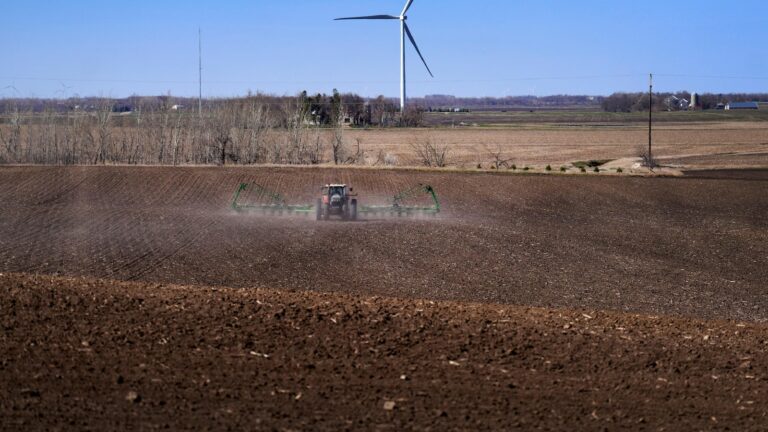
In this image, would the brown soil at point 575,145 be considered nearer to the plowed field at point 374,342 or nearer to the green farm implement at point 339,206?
the green farm implement at point 339,206

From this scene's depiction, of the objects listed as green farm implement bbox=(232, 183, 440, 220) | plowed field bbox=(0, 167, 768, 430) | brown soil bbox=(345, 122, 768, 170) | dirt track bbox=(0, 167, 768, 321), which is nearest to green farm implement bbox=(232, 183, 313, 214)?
green farm implement bbox=(232, 183, 440, 220)

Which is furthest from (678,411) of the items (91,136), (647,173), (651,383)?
(91,136)

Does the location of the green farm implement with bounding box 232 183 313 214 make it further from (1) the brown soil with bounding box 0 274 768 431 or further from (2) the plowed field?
(1) the brown soil with bounding box 0 274 768 431

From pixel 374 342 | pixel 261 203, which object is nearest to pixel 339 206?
pixel 261 203

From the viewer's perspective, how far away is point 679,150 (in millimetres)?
80062

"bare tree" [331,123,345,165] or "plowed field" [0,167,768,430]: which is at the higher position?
"bare tree" [331,123,345,165]

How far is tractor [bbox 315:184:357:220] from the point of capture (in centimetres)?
3288

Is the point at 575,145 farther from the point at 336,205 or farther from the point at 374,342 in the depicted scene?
the point at 374,342

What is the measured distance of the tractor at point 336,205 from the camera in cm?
3288

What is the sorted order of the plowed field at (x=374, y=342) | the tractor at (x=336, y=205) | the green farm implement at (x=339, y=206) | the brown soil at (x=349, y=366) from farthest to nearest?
the green farm implement at (x=339, y=206), the tractor at (x=336, y=205), the plowed field at (x=374, y=342), the brown soil at (x=349, y=366)

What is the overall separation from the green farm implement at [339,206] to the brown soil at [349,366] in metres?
19.3

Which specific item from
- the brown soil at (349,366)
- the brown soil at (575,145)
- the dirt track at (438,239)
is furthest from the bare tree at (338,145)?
the brown soil at (349,366)

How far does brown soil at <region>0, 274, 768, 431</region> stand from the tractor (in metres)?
19.8

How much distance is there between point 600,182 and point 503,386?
124 feet
